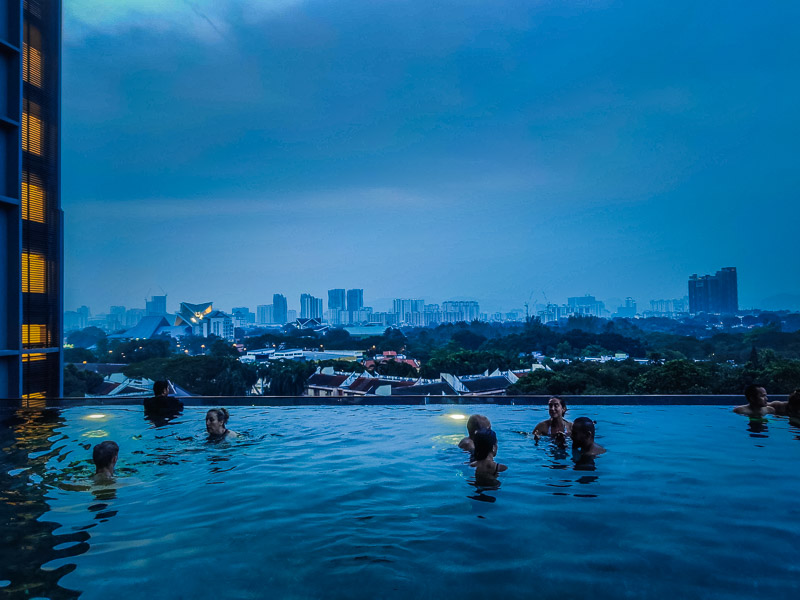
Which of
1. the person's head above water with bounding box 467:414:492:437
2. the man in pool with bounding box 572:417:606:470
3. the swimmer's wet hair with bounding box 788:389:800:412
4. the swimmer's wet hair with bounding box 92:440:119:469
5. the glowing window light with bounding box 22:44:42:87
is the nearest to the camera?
the swimmer's wet hair with bounding box 92:440:119:469

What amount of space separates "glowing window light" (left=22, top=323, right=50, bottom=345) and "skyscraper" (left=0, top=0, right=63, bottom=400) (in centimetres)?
2

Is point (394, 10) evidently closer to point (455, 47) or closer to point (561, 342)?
point (455, 47)

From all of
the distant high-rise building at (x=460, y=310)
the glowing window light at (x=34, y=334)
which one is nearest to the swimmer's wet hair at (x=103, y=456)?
the glowing window light at (x=34, y=334)

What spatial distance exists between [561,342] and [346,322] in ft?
178

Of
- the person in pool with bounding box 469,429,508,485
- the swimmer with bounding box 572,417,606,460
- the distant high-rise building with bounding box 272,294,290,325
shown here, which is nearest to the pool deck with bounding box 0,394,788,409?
the swimmer with bounding box 572,417,606,460

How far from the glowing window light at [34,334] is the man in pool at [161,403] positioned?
4.89 metres

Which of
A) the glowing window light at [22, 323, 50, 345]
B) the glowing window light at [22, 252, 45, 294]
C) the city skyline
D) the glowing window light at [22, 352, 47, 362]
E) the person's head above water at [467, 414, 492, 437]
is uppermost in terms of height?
the city skyline

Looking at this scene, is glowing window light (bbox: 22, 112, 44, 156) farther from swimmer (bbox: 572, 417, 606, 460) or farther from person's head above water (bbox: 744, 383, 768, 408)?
person's head above water (bbox: 744, 383, 768, 408)

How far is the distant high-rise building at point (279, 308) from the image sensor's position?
110 metres

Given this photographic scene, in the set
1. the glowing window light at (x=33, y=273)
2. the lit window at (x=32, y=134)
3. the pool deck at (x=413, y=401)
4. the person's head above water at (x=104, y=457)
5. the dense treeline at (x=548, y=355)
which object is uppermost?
the lit window at (x=32, y=134)

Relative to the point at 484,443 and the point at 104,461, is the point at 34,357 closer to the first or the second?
the point at 104,461

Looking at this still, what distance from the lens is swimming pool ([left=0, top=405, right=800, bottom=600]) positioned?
268 cm

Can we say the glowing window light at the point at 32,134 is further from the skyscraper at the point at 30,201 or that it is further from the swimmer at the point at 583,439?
the swimmer at the point at 583,439

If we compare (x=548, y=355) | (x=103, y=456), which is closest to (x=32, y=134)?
(x=103, y=456)
